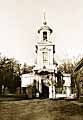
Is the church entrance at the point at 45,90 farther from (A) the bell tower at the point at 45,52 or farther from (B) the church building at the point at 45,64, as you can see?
(A) the bell tower at the point at 45,52

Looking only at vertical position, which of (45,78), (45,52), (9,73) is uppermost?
(45,52)

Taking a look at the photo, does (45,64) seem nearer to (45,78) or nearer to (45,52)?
(45,52)

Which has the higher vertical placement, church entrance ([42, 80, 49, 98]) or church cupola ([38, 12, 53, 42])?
church cupola ([38, 12, 53, 42])

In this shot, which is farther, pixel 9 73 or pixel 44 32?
pixel 9 73

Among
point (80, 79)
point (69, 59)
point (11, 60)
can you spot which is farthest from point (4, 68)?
point (80, 79)

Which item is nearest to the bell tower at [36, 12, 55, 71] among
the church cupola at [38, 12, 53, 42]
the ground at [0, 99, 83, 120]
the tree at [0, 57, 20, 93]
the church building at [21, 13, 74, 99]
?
the church building at [21, 13, 74, 99]

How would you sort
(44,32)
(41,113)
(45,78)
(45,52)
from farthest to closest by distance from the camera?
(44,32)
(45,52)
(45,78)
(41,113)

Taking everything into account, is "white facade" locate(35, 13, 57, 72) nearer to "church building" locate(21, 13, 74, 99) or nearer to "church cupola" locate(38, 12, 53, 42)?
"church building" locate(21, 13, 74, 99)

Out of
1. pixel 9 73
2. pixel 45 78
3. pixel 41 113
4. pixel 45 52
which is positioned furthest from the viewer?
pixel 9 73

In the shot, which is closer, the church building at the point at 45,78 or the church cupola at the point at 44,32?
the church building at the point at 45,78

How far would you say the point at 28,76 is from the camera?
30859 millimetres

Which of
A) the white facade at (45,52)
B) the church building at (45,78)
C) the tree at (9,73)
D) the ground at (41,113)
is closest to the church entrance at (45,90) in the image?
the church building at (45,78)

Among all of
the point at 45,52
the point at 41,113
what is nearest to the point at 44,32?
the point at 45,52

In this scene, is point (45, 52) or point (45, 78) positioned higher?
point (45, 52)
